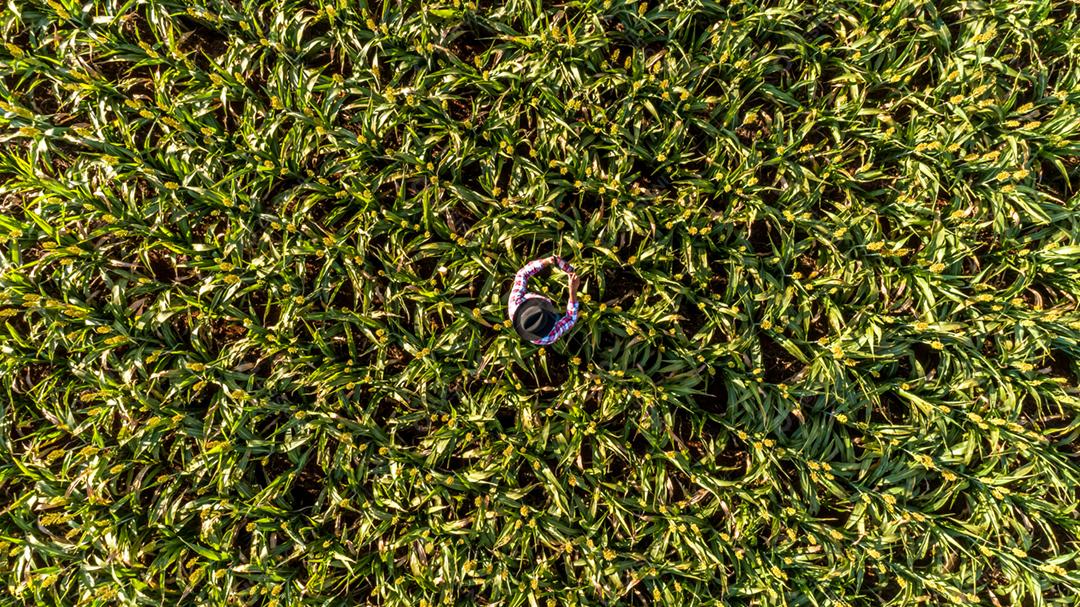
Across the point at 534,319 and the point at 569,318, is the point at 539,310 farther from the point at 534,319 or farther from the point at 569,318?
the point at 569,318

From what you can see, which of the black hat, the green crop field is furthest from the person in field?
the green crop field

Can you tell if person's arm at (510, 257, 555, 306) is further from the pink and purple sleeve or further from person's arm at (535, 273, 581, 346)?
person's arm at (535, 273, 581, 346)

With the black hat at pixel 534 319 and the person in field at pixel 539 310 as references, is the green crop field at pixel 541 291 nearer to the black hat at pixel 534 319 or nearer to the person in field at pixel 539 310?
the person in field at pixel 539 310

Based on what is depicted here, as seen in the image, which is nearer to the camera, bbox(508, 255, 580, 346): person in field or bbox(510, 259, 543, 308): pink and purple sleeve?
bbox(508, 255, 580, 346): person in field

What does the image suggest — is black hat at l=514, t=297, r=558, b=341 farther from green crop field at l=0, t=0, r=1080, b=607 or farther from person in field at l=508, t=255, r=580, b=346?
green crop field at l=0, t=0, r=1080, b=607

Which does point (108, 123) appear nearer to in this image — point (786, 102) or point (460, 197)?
point (460, 197)

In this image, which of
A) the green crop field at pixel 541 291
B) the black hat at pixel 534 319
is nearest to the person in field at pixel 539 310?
the black hat at pixel 534 319
